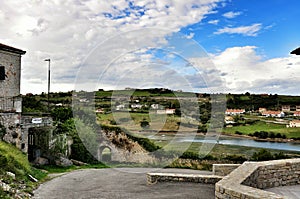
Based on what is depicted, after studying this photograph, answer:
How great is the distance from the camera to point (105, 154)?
67.6 ft

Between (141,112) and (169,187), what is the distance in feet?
28.2

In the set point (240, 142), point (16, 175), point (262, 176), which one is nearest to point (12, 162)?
point (16, 175)

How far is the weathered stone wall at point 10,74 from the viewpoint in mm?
18141

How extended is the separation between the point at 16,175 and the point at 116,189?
11.0 feet

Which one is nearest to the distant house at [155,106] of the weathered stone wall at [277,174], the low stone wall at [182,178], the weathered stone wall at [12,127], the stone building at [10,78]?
the stone building at [10,78]

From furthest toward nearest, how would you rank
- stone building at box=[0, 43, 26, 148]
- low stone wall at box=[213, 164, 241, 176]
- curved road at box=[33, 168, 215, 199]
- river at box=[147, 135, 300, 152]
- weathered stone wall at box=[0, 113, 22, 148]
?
river at box=[147, 135, 300, 152], stone building at box=[0, 43, 26, 148], weathered stone wall at box=[0, 113, 22, 148], low stone wall at box=[213, 164, 241, 176], curved road at box=[33, 168, 215, 199]

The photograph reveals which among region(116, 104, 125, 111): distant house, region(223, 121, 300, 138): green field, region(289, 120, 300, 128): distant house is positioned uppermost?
region(116, 104, 125, 111): distant house

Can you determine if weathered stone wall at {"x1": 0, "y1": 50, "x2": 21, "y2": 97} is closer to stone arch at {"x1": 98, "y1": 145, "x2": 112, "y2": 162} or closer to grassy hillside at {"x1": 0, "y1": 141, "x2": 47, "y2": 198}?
grassy hillside at {"x1": 0, "y1": 141, "x2": 47, "y2": 198}

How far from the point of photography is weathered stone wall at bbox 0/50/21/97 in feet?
59.5

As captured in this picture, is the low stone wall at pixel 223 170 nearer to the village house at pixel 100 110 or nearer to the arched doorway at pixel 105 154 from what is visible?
the arched doorway at pixel 105 154

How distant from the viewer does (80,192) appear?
1033 cm

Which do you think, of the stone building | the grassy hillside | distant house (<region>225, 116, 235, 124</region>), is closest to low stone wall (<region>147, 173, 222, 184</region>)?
the grassy hillside

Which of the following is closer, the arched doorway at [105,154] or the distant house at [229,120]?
the arched doorway at [105,154]

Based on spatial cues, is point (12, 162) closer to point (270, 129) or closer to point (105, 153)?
point (105, 153)
